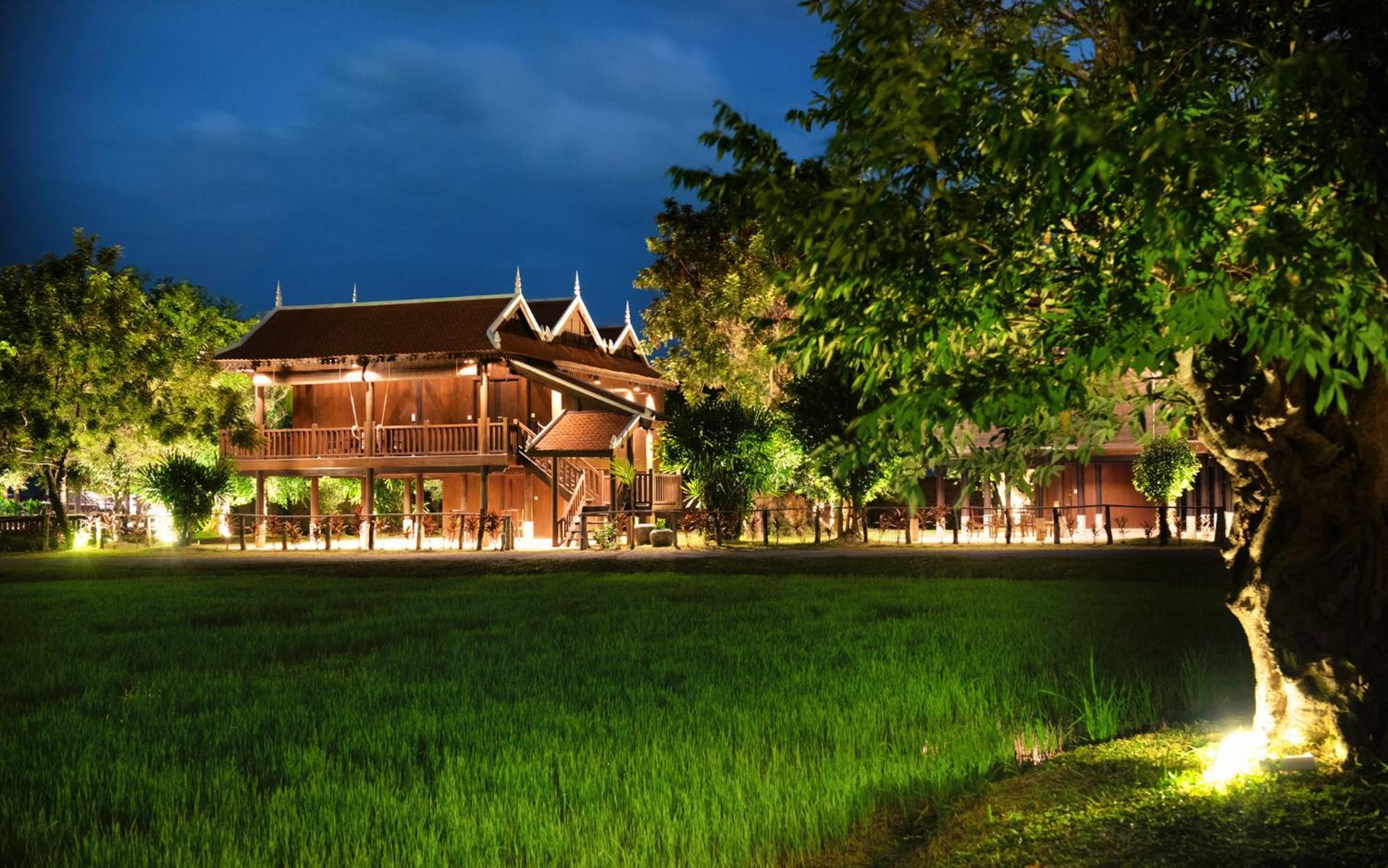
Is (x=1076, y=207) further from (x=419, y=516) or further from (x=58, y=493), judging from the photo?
(x=58, y=493)

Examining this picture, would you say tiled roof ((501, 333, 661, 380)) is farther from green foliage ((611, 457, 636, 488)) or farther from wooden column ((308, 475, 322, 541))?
wooden column ((308, 475, 322, 541))

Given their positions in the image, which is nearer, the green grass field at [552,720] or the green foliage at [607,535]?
the green grass field at [552,720]

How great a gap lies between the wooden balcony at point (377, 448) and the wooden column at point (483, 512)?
1.23ft

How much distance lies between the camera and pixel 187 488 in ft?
104

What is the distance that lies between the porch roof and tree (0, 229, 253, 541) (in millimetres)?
9317

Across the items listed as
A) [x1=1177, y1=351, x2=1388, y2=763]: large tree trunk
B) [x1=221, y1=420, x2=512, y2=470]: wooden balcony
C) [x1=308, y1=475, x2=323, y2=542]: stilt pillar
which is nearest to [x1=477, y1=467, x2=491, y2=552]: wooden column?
[x1=221, y1=420, x2=512, y2=470]: wooden balcony

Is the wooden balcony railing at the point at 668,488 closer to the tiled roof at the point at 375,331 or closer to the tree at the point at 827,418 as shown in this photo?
the tree at the point at 827,418

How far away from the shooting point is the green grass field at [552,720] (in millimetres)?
5398

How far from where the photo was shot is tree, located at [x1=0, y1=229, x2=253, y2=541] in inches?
1259

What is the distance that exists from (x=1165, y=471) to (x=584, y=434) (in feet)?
47.8

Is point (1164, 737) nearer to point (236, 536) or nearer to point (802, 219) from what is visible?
point (802, 219)

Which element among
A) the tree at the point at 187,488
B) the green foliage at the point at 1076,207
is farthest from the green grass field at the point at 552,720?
the tree at the point at 187,488

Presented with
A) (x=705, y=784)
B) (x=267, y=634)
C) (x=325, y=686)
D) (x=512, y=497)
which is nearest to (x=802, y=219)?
(x=705, y=784)

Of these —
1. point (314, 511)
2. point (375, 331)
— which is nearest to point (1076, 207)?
point (375, 331)
